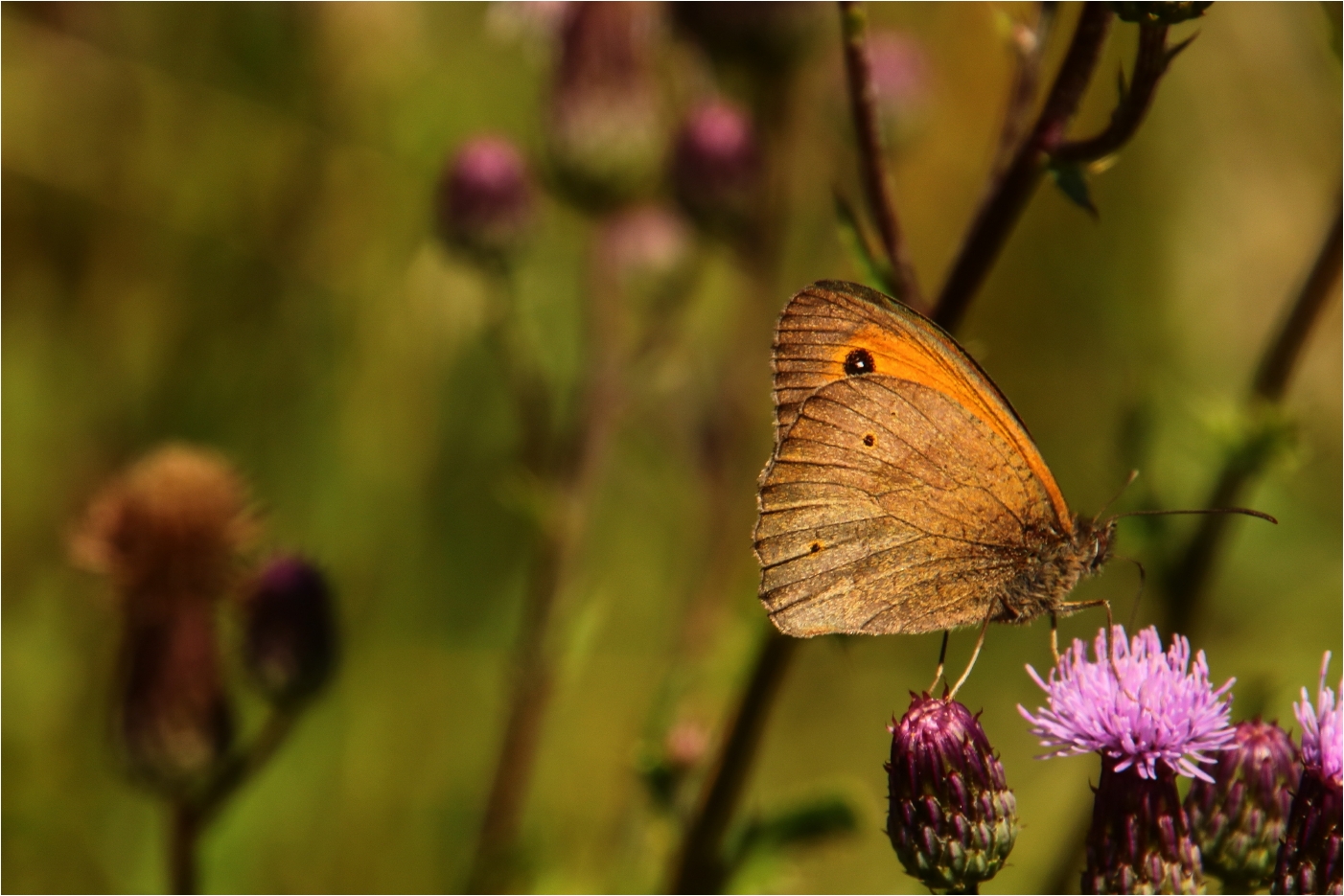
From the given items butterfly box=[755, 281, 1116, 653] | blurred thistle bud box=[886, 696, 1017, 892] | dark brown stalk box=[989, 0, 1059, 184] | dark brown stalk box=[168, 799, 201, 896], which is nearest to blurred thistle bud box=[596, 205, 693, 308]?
butterfly box=[755, 281, 1116, 653]

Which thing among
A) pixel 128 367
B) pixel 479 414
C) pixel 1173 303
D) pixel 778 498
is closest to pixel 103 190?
pixel 128 367

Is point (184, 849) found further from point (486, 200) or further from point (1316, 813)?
point (1316, 813)

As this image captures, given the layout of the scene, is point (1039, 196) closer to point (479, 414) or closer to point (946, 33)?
point (946, 33)

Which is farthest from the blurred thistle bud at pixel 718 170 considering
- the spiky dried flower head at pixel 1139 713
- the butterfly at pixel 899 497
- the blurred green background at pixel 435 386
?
the spiky dried flower head at pixel 1139 713

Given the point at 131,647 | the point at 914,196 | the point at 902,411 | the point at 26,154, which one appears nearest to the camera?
the point at 902,411

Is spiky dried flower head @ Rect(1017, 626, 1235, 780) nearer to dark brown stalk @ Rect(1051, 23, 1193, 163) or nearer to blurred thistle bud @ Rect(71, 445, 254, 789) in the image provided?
dark brown stalk @ Rect(1051, 23, 1193, 163)
